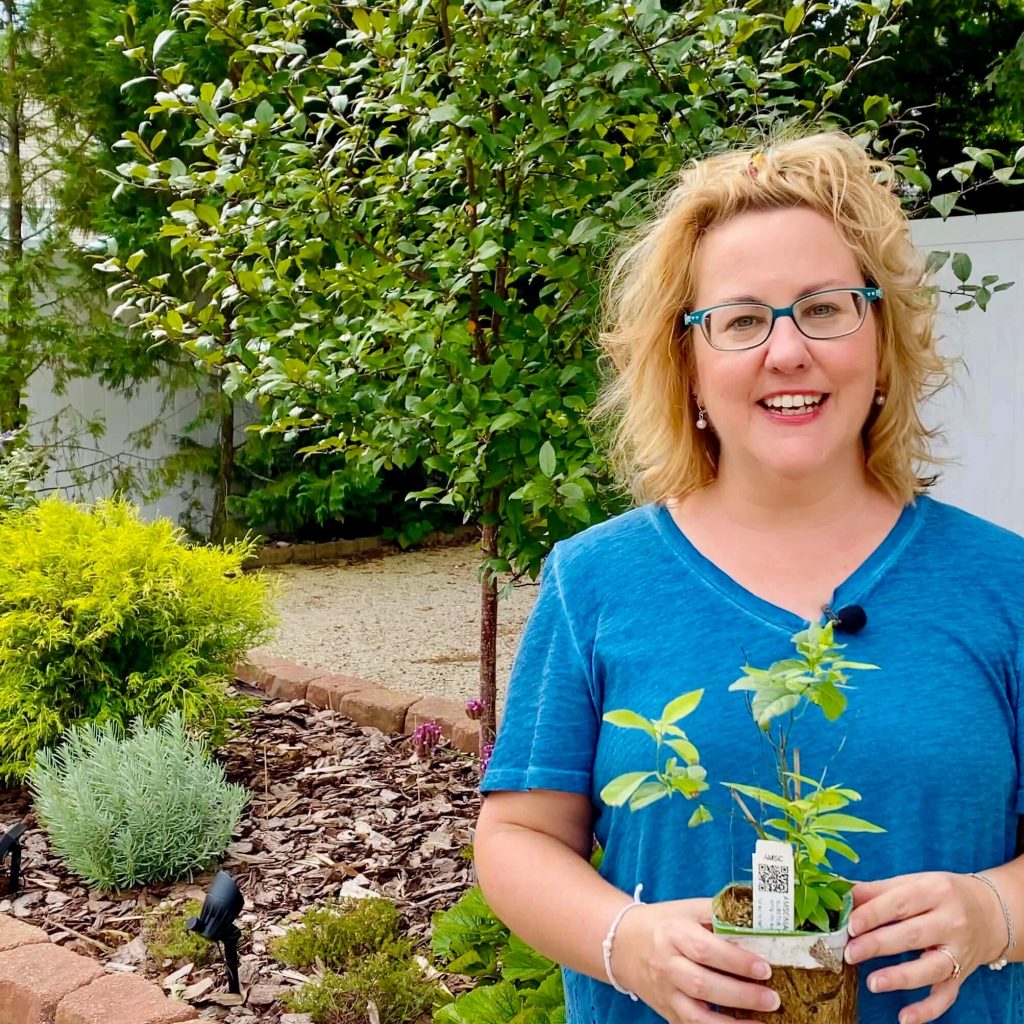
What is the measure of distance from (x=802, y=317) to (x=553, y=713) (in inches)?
18.8

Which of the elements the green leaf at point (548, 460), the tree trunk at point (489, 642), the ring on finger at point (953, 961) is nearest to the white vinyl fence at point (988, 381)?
the tree trunk at point (489, 642)

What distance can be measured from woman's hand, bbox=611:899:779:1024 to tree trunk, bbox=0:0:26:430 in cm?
764

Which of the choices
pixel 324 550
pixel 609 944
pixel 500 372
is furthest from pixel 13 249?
pixel 609 944

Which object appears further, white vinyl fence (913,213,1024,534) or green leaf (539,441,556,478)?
white vinyl fence (913,213,1024,534)

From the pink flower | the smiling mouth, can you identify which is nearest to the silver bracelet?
the smiling mouth

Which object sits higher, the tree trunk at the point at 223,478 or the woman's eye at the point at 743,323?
the woman's eye at the point at 743,323

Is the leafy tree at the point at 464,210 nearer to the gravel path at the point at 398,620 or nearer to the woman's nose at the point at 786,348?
the woman's nose at the point at 786,348

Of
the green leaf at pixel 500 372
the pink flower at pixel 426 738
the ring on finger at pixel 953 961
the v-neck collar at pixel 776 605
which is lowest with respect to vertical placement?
the pink flower at pixel 426 738

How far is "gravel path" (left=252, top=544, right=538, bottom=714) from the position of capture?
573cm

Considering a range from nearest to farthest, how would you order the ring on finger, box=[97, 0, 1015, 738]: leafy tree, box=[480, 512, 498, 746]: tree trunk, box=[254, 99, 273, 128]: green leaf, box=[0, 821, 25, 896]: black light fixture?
the ring on finger
box=[97, 0, 1015, 738]: leafy tree
box=[254, 99, 273, 128]: green leaf
box=[480, 512, 498, 746]: tree trunk
box=[0, 821, 25, 896]: black light fixture

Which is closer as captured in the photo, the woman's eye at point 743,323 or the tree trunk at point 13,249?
the woman's eye at point 743,323

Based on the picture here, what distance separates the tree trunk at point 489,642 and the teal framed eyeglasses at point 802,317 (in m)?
1.67

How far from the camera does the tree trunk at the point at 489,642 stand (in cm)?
289

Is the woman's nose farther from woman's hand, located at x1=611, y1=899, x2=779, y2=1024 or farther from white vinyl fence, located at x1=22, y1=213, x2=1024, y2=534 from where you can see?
white vinyl fence, located at x1=22, y1=213, x2=1024, y2=534
